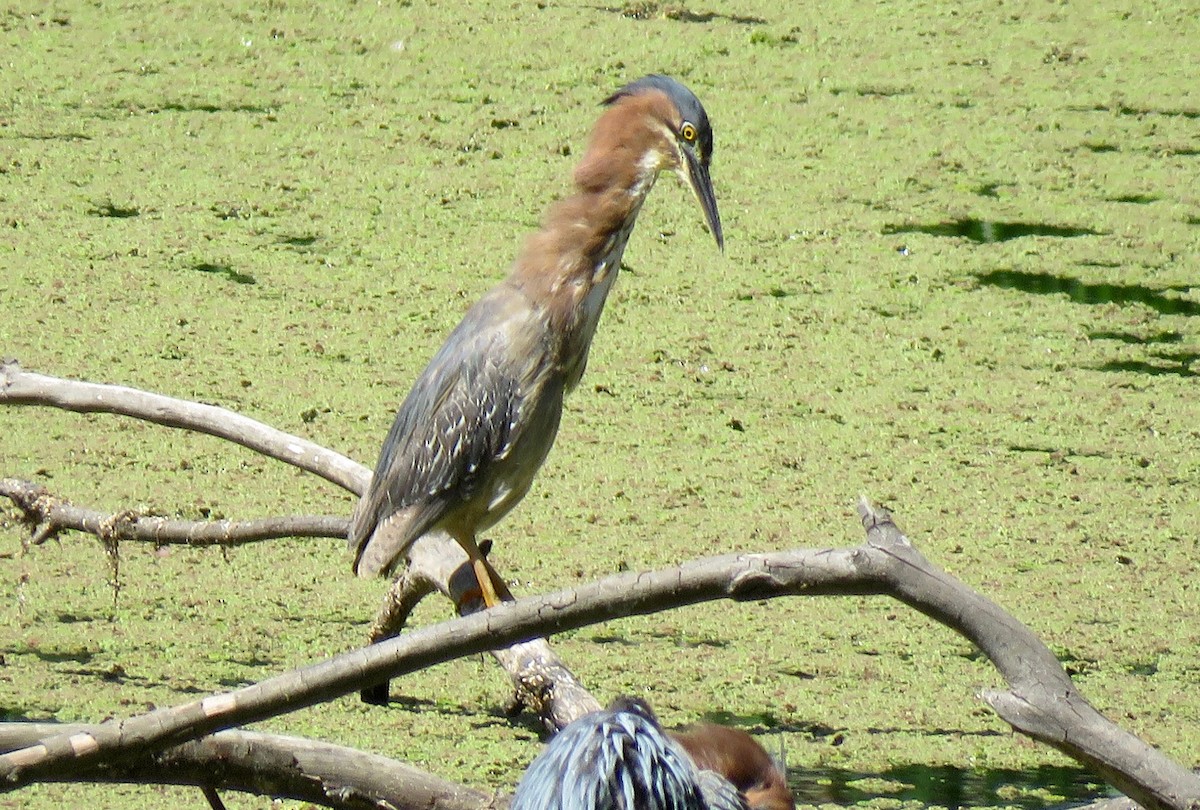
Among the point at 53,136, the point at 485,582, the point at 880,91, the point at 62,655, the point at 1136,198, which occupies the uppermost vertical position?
the point at 880,91

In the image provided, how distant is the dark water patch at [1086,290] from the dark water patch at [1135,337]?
3.6 inches

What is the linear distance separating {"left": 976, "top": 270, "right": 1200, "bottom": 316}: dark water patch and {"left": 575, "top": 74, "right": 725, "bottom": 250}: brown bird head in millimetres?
1505

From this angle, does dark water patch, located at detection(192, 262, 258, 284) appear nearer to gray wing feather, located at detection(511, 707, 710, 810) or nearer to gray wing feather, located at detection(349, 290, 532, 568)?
gray wing feather, located at detection(349, 290, 532, 568)

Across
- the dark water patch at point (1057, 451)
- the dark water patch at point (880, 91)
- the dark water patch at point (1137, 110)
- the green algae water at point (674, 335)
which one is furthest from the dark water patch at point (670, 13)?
the dark water patch at point (1057, 451)

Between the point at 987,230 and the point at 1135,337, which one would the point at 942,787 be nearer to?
the point at 1135,337

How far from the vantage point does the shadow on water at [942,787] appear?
2.12 metres

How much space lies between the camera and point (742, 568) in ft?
4.10

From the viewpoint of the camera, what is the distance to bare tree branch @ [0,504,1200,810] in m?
1.26

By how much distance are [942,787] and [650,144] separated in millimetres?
898

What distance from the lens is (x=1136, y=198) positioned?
387cm

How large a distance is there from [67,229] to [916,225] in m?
1.82

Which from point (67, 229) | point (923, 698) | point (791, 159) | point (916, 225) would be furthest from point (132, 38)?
point (923, 698)

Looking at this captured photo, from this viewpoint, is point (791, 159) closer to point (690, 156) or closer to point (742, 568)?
point (690, 156)

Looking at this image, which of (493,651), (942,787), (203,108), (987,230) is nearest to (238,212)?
(203,108)
